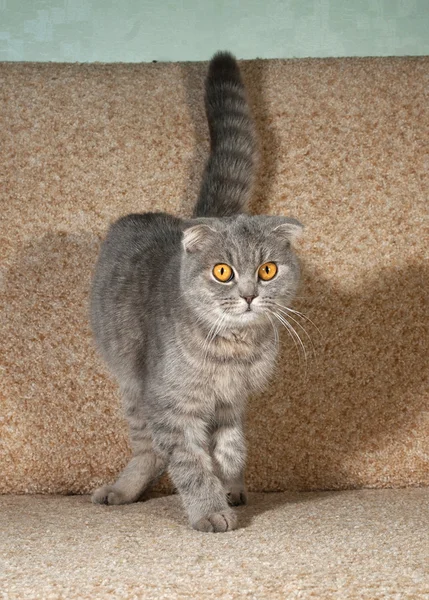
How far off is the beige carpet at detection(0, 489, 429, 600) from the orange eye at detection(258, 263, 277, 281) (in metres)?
0.41

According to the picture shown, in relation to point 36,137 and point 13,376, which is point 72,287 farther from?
point 36,137

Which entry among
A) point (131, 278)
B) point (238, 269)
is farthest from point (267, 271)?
point (131, 278)

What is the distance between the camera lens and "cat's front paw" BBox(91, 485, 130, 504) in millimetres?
1619

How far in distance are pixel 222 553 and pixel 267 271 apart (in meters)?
0.49

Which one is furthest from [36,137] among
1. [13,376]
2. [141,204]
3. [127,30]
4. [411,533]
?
[411,533]

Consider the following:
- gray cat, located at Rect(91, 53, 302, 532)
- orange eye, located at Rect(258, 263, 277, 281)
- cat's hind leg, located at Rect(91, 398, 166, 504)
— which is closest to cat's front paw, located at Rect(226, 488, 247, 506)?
gray cat, located at Rect(91, 53, 302, 532)

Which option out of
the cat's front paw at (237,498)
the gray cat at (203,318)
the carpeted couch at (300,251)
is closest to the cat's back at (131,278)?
the gray cat at (203,318)

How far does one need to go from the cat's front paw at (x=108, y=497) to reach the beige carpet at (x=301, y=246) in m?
0.15

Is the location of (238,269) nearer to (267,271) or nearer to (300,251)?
(267,271)

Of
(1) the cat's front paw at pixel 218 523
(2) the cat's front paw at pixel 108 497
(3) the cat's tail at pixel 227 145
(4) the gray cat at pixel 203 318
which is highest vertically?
(3) the cat's tail at pixel 227 145

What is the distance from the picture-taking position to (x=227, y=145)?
1.68m

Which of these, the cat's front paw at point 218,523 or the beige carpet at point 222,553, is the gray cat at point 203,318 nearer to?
the cat's front paw at point 218,523

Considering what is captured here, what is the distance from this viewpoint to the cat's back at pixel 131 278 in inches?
62.7

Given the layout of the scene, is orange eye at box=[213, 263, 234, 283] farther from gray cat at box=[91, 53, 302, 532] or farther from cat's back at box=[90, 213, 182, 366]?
cat's back at box=[90, 213, 182, 366]
